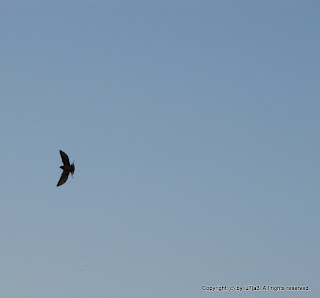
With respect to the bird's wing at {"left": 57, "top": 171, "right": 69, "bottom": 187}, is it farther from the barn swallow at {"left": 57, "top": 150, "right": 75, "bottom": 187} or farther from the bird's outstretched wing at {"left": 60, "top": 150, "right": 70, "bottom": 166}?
the bird's outstretched wing at {"left": 60, "top": 150, "right": 70, "bottom": 166}

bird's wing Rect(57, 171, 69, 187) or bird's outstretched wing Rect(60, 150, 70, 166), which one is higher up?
bird's outstretched wing Rect(60, 150, 70, 166)

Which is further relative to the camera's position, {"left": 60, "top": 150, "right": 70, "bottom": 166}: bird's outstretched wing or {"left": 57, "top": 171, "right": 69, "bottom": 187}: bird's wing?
{"left": 57, "top": 171, "right": 69, "bottom": 187}: bird's wing

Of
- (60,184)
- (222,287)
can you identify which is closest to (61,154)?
(60,184)

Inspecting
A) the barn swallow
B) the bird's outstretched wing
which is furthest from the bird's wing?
the bird's outstretched wing

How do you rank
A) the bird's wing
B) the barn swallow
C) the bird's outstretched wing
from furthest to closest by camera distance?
the bird's wing < the barn swallow < the bird's outstretched wing

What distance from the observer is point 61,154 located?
69.9 m

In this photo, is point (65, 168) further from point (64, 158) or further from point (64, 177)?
point (64, 158)

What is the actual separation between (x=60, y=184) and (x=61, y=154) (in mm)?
3847

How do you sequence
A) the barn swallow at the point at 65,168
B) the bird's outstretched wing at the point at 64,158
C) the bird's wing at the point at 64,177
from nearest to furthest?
the bird's outstretched wing at the point at 64,158
the barn swallow at the point at 65,168
the bird's wing at the point at 64,177

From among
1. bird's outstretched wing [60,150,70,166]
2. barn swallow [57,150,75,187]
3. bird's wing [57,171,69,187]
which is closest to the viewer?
bird's outstretched wing [60,150,70,166]

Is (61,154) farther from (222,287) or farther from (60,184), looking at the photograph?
(222,287)

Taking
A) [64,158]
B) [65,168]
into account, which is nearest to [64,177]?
[65,168]

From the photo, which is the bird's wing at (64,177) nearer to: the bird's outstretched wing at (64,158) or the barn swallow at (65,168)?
the barn swallow at (65,168)

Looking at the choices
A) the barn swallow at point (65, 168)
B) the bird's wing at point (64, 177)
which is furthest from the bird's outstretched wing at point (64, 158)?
the bird's wing at point (64, 177)
